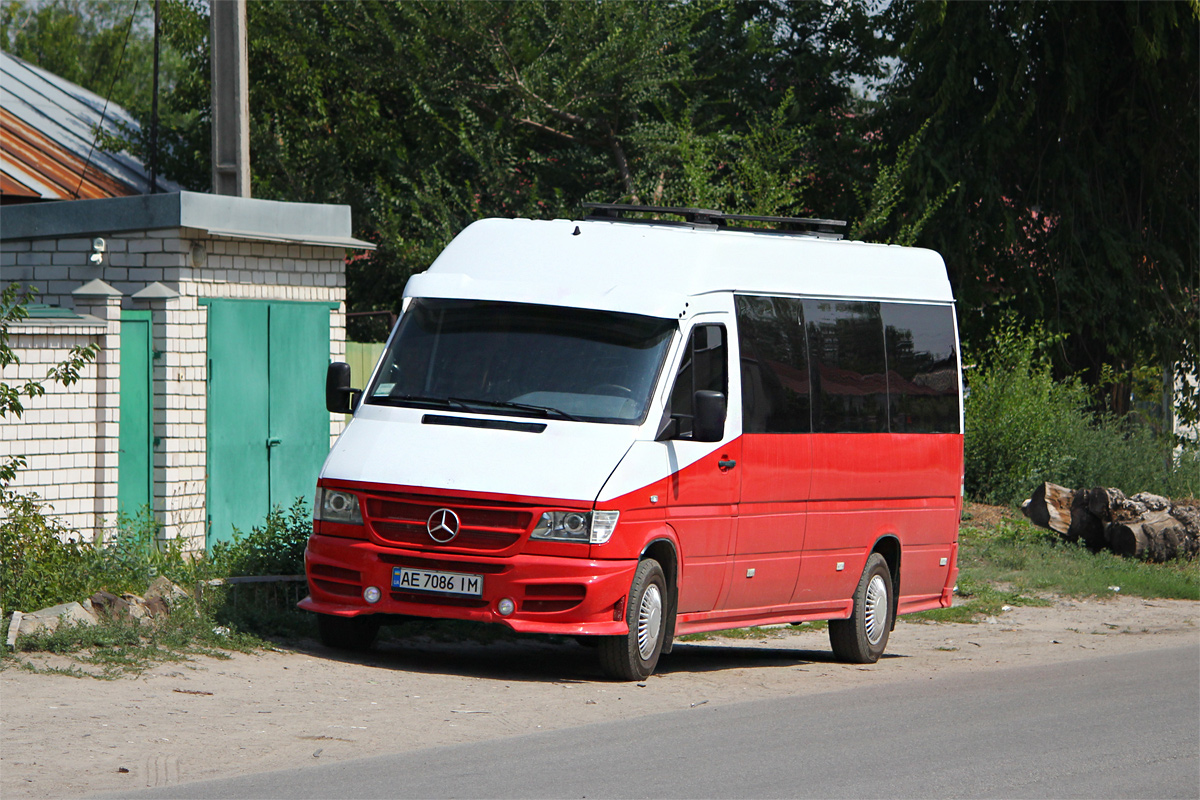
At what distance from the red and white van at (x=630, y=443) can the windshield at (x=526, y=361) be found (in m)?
0.01

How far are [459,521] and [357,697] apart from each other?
3.90 feet

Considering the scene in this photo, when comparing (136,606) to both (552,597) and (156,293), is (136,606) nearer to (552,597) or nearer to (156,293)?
(552,597)

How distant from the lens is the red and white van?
9.33m

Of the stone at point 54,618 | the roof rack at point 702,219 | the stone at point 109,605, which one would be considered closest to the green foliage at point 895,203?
the roof rack at point 702,219

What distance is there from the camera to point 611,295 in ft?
33.0

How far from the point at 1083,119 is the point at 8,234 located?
1617 centimetres

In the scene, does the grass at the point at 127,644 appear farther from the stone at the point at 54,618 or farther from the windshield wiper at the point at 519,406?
the windshield wiper at the point at 519,406

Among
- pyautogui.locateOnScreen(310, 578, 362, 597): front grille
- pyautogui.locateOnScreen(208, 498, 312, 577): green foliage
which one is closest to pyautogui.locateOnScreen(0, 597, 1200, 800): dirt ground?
pyautogui.locateOnScreen(310, 578, 362, 597): front grille

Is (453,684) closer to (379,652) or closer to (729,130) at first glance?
(379,652)

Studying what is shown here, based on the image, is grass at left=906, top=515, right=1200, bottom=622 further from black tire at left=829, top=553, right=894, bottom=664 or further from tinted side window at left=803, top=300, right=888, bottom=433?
tinted side window at left=803, top=300, right=888, bottom=433

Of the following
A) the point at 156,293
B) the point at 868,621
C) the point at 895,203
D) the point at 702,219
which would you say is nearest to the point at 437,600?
the point at 868,621

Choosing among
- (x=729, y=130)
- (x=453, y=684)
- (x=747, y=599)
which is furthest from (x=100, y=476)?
(x=729, y=130)

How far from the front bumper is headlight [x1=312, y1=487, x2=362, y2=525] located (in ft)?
0.53

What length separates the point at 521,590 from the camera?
366 inches
